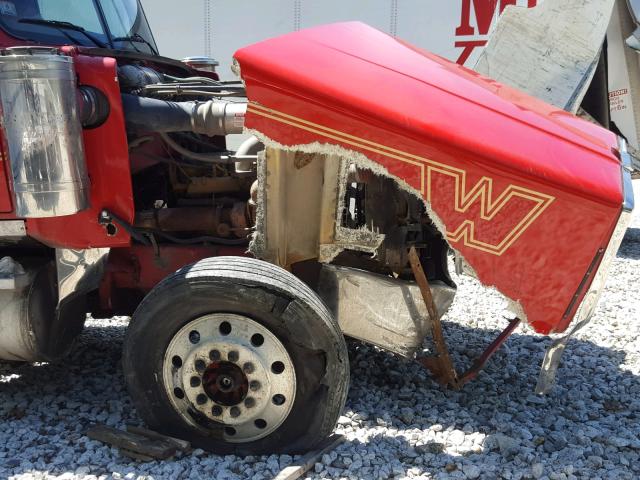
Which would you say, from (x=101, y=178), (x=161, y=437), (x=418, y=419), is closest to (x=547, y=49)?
(x=418, y=419)

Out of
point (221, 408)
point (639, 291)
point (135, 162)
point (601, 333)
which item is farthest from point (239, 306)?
point (639, 291)

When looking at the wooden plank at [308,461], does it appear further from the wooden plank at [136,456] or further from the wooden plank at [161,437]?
the wooden plank at [136,456]

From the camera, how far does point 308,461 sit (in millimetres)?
2713

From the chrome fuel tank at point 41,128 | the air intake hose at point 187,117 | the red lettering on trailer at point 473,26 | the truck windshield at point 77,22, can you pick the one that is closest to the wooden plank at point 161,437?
the chrome fuel tank at point 41,128

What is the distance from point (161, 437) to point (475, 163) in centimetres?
186

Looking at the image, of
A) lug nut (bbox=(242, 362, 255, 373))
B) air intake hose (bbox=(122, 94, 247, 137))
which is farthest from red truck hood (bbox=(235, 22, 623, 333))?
lug nut (bbox=(242, 362, 255, 373))

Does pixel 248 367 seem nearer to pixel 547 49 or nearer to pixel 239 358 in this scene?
pixel 239 358

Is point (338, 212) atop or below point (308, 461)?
atop

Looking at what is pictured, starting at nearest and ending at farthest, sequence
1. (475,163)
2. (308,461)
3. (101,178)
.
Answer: (475,163), (308,461), (101,178)

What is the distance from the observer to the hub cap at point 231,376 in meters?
2.75

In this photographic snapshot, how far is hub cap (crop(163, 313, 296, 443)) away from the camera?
2746mm

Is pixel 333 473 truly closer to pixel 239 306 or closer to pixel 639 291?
pixel 239 306

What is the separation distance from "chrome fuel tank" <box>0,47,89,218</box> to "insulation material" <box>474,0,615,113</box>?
13.0ft

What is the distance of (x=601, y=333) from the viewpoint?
4828 millimetres
